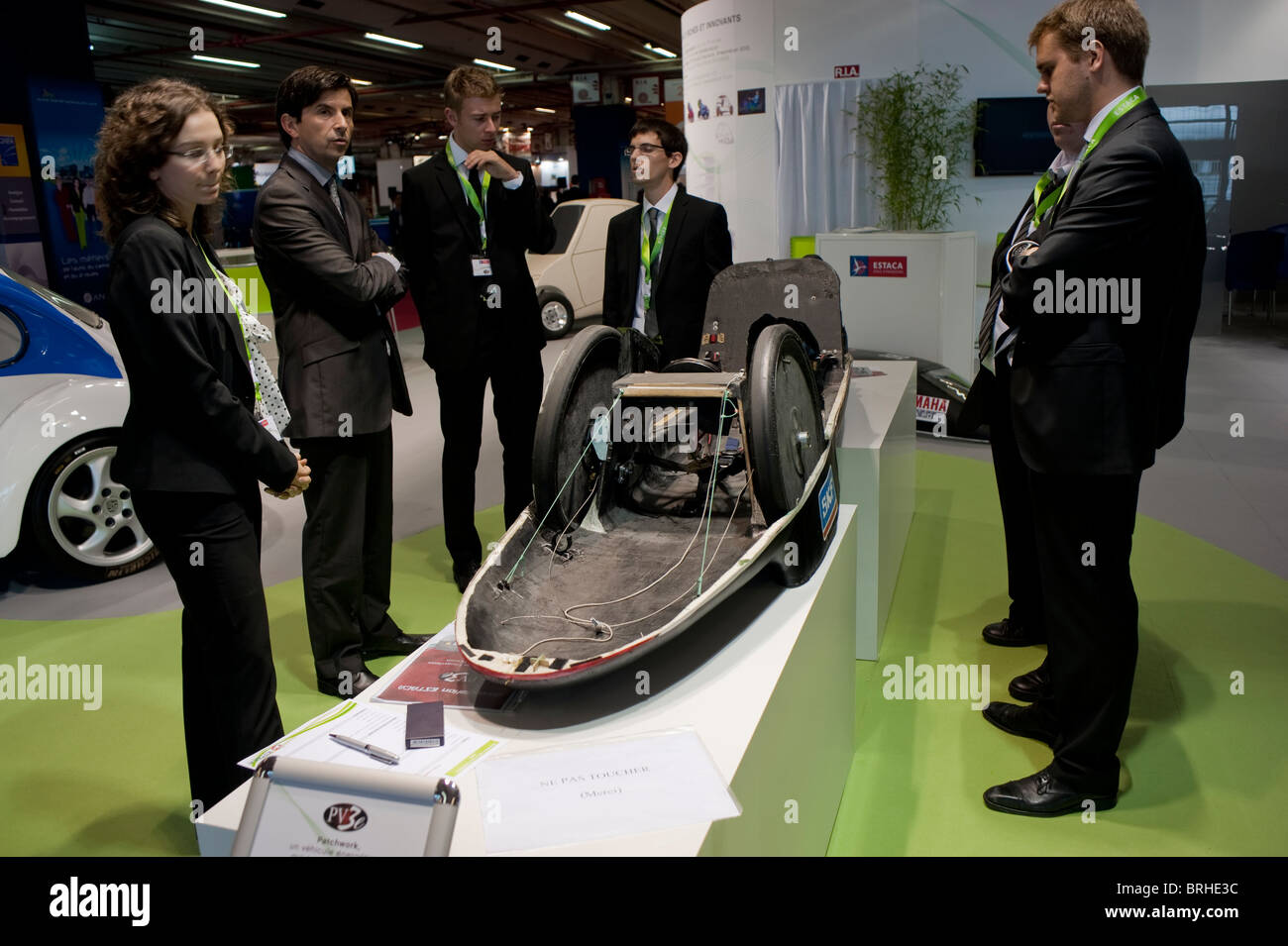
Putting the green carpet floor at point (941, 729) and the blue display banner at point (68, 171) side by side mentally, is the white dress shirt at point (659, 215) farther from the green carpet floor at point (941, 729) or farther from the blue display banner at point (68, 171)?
the blue display banner at point (68, 171)

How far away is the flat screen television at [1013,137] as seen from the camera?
729 centimetres

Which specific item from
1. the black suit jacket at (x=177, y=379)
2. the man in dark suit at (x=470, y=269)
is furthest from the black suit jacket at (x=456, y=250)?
the black suit jacket at (x=177, y=379)

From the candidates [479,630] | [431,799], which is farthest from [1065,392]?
[431,799]

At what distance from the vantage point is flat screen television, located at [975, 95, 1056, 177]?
7293mm

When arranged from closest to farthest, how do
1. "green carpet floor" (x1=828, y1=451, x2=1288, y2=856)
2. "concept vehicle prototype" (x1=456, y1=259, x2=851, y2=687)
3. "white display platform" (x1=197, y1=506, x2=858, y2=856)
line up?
1. "white display platform" (x1=197, y1=506, x2=858, y2=856)
2. "concept vehicle prototype" (x1=456, y1=259, x2=851, y2=687)
3. "green carpet floor" (x1=828, y1=451, x2=1288, y2=856)

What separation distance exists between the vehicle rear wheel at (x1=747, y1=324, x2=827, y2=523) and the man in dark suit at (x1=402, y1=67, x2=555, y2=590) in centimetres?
146

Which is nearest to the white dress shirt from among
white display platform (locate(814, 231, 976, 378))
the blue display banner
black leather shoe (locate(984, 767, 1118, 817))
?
black leather shoe (locate(984, 767, 1118, 817))

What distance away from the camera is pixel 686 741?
1.72m

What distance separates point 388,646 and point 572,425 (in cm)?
122

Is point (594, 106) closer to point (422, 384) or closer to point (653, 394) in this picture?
point (422, 384)

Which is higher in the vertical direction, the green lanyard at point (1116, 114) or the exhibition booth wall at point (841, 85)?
the exhibition booth wall at point (841, 85)

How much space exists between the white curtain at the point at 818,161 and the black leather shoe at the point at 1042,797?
20.1ft

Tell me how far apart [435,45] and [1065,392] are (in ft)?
44.2

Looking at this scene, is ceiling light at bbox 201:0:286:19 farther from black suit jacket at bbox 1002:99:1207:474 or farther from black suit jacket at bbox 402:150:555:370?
black suit jacket at bbox 1002:99:1207:474
